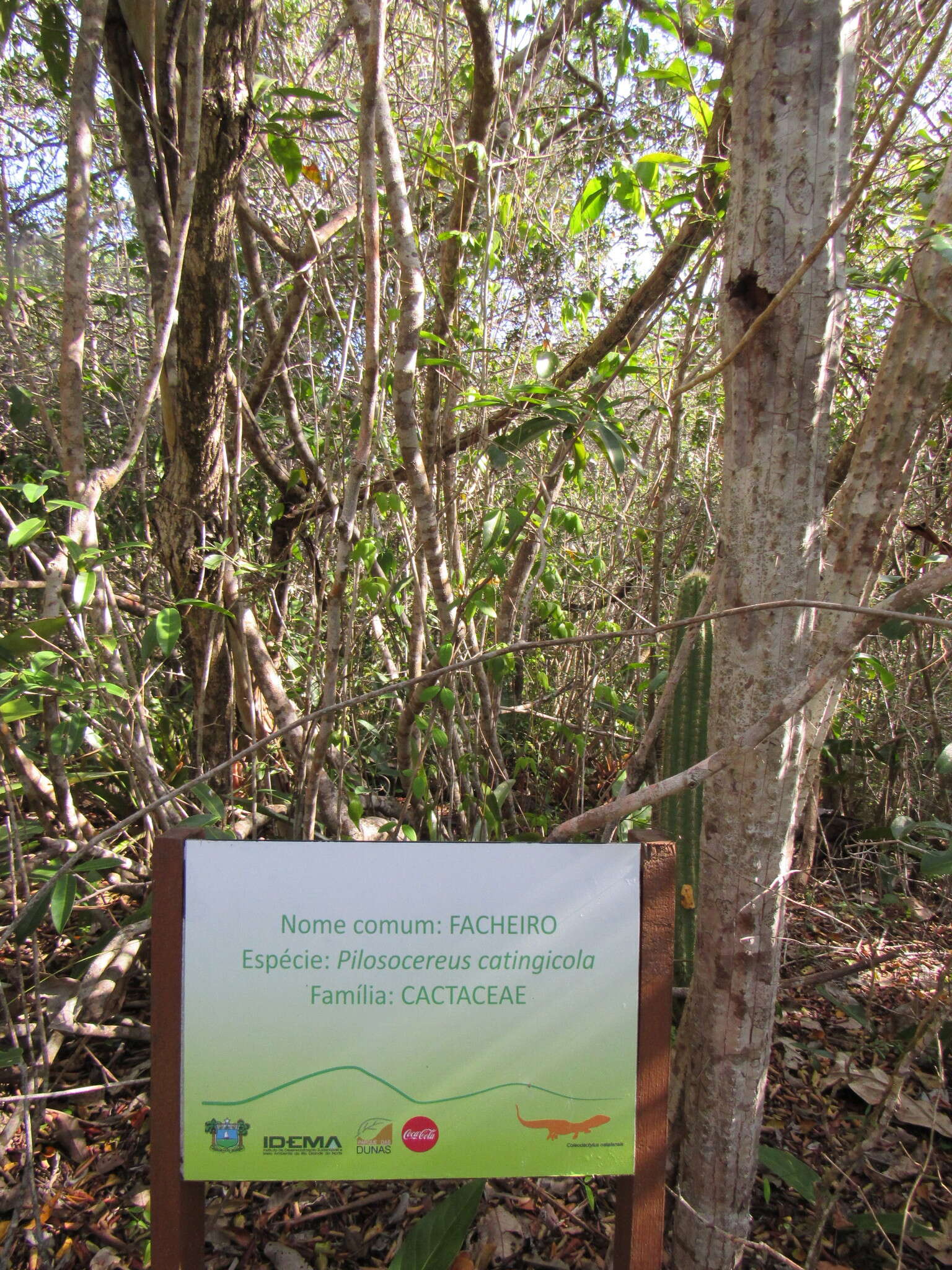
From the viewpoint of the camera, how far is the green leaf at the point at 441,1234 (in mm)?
1345

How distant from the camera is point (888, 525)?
1716 millimetres

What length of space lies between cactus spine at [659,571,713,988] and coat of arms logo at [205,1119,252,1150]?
1.22 metres

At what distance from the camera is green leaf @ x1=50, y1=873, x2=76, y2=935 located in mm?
1696

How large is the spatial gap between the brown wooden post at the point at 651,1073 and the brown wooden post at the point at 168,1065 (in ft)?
2.41

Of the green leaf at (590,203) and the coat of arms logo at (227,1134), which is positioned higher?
the green leaf at (590,203)

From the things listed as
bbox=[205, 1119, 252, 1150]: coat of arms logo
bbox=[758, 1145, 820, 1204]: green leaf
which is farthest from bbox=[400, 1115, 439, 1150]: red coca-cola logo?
bbox=[758, 1145, 820, 1204]: green leaf

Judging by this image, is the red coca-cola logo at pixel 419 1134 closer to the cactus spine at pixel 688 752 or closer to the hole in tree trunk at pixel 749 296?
the cactus spine at pixel 688 752

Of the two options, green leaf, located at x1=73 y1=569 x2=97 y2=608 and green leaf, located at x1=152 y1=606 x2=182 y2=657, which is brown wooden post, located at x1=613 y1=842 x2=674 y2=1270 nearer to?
green leaf, located at x1=152 y1=606 x2=182 y2=657

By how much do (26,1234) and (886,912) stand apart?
2704 mm

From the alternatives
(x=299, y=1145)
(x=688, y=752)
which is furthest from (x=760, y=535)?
(x=299, y=1145)

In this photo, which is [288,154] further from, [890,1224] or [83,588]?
[890,1224]

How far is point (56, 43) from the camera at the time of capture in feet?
7.72

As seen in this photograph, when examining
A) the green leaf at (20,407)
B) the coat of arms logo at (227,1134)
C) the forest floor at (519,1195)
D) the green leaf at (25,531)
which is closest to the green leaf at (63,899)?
the forest floor at (519,1195)

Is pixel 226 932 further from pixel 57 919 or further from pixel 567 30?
pixel 567 30
